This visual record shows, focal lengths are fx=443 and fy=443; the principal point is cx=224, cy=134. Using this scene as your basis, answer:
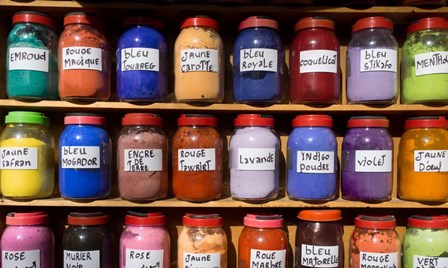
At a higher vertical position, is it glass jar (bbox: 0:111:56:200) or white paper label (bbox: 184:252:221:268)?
glass jar (bbox: 0:111:56:200)

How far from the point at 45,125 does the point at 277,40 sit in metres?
0.71

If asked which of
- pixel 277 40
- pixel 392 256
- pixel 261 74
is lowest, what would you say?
pixel 392 256

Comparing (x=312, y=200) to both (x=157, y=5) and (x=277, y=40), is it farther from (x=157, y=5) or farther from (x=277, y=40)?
(x=157, y=5)

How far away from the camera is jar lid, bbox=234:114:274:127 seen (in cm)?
125

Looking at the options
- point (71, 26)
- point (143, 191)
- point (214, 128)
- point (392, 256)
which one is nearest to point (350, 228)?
point (392, 256)

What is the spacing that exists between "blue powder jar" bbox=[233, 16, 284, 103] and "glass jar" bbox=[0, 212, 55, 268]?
66cm

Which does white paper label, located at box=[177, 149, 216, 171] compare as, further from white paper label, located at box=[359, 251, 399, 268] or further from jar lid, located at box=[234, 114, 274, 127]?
white paper label, located at box=[359, 251, 399, 268]

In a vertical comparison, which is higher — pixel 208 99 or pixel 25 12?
pixel 25 12

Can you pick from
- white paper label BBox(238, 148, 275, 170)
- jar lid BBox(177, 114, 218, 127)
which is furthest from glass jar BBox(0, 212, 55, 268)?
white paper label BBox(238, 148, 275, 170)

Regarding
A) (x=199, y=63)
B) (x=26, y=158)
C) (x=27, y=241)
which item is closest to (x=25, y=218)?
(x=27, y=241)

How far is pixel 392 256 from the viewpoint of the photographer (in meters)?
1.20

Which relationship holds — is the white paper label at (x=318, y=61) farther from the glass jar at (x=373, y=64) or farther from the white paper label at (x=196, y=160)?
the white paper label at (x=196, y=160)

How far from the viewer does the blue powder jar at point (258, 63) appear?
122 centimetres

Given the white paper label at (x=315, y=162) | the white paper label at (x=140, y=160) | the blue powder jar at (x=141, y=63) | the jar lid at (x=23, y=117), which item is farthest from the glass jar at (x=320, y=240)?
the jar lid at (x=23, y=117)
